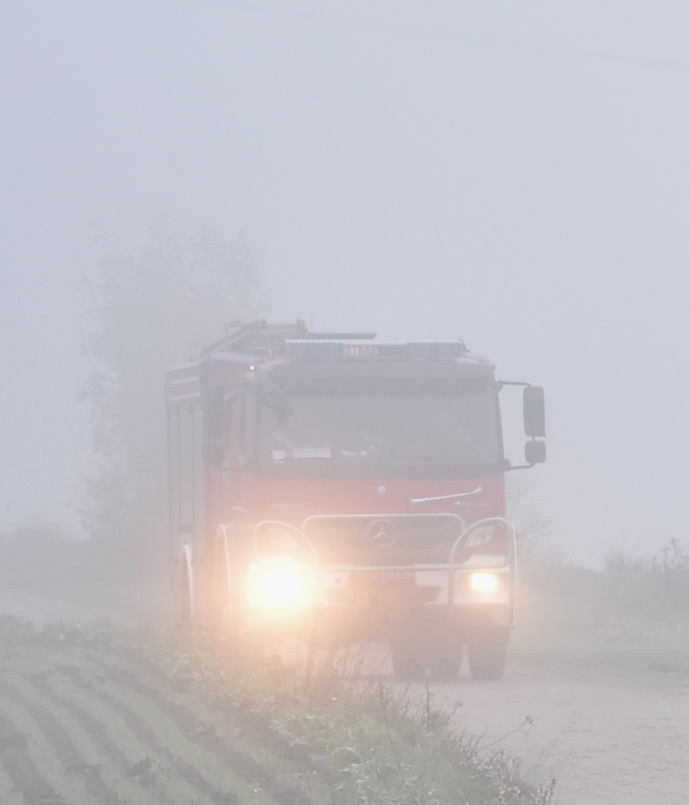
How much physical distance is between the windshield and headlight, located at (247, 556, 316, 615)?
0.84 metres

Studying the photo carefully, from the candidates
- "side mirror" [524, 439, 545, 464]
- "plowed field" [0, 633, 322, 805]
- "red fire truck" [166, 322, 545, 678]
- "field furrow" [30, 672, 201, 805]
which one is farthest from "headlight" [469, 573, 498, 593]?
"field furrow" [30, 672, 201, 805]

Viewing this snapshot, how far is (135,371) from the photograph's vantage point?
46.2m

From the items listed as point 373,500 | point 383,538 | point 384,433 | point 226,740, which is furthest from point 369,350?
point 226,740

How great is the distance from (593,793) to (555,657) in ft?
26.5

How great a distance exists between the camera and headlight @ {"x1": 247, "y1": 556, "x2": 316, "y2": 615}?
16734 mm

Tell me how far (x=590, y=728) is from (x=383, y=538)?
4.04 m

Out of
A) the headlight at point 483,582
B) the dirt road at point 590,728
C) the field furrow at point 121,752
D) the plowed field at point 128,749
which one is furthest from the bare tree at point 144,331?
the field furrow at point 121,752

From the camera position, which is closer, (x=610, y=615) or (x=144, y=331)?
(x=610, y=615)

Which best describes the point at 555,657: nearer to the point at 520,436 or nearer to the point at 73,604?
the point at 73,604

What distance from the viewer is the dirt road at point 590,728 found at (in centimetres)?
1076

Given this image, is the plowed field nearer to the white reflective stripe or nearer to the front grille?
the front grille

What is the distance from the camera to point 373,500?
1695 centimetres

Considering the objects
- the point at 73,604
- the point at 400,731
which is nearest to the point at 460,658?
the point at 400,731

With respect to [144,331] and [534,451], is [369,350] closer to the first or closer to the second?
[534,451]
